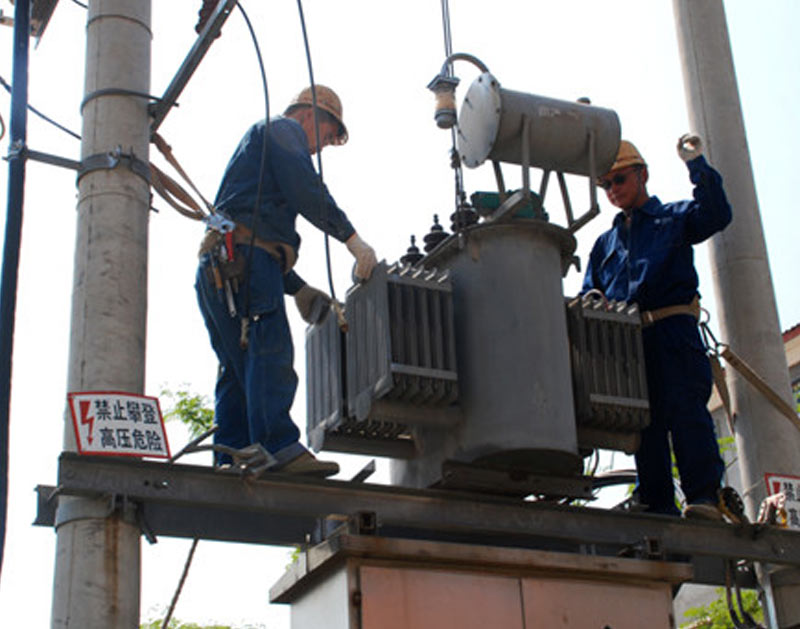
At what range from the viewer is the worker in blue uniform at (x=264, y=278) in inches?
226

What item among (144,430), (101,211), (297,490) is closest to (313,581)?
(297,490)

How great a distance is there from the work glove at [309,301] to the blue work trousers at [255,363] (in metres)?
0.31

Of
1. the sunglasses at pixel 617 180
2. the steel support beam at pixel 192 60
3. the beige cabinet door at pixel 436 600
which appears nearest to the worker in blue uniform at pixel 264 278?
the steel support beam at pixel 192 60

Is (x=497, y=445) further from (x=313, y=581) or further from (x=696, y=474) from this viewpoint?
(x=696, y=474)

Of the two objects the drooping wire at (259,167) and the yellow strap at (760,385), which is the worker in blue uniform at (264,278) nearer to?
the drooping wire at (259,167)

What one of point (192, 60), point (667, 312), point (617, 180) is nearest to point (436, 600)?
point (667, 312)

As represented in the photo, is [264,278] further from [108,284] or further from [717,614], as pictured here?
[717,614]

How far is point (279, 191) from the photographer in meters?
6.24

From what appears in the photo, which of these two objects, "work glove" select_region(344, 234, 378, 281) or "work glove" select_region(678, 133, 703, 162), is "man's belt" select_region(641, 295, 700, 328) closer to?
"work glove" select_region(678, 133, 703, 162)

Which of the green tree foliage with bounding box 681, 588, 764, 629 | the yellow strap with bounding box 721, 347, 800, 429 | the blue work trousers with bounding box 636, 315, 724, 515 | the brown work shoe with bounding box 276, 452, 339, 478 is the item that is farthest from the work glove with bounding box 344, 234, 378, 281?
the green tree foliage with bounding box 681, 588, 764, 629

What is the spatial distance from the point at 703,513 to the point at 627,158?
2057mm

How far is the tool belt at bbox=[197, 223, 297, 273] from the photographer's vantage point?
600cm

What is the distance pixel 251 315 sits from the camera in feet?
19.4

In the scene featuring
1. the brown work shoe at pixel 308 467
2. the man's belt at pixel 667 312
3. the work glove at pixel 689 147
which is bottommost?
the brown work shoe at pixel 308 467
